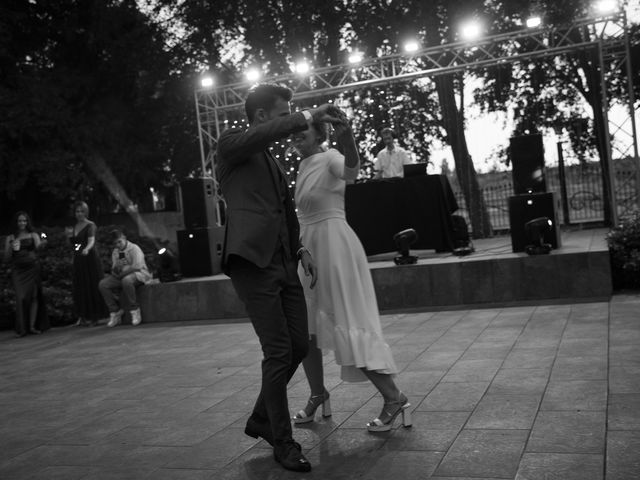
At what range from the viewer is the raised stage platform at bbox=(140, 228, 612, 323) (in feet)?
27.3

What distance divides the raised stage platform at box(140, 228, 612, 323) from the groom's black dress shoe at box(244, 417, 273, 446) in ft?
17.2

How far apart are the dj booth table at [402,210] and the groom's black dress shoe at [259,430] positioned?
705 cm

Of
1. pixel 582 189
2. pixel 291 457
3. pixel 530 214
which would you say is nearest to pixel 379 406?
pixel 291 457

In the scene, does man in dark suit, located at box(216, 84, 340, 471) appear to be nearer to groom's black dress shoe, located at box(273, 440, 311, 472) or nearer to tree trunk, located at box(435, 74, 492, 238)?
groom's black dress shoe, located at box(273, 440, 311, 472)

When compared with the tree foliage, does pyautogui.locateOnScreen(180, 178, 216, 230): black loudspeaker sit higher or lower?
lower

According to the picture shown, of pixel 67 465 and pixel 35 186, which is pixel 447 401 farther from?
pixel 35 186

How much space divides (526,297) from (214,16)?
580 inches

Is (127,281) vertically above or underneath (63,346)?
above

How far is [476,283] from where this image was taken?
873 centimetres

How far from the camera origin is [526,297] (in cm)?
854

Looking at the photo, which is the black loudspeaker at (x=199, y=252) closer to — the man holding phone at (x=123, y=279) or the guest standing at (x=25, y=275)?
the man holding phone at (x=123, y=279)

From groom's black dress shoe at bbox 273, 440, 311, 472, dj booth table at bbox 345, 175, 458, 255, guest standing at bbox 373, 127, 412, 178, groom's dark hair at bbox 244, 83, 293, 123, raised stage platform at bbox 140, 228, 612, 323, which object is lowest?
groom's black dress shoe at bbox 273, 440, 311, 472

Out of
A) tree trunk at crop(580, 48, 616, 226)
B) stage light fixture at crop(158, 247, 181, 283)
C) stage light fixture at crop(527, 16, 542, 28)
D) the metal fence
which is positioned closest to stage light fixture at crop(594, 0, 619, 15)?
stage light fixture at crop(527, 16, 542, 28)

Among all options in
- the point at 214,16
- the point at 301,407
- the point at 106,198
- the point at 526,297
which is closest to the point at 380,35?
the point at 214,16
